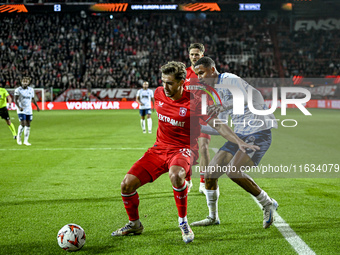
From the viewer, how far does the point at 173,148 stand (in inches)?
182

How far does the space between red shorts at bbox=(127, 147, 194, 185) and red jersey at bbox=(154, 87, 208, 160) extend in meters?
0.08

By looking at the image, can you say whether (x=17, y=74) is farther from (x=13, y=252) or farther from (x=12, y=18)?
(x=13, y=252)

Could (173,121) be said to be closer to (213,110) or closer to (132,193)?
(213,110)

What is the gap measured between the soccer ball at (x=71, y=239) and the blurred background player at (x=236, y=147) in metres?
1.38

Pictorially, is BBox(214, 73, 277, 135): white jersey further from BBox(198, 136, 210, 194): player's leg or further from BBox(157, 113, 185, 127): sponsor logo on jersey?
BBox(198, 136, 210, 194): player's leg

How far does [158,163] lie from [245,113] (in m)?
1.25

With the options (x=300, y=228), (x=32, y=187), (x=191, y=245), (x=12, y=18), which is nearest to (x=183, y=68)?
(x=191, y=245)

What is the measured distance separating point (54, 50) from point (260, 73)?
64.3ft

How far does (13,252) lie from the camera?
3.99 metres

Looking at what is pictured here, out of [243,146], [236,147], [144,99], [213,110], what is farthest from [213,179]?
[144,99]

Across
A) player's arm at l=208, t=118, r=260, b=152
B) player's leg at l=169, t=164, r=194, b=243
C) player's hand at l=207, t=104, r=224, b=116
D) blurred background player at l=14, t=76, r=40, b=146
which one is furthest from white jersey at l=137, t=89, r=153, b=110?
player's leg at l=169, t=164, r=194, b=243

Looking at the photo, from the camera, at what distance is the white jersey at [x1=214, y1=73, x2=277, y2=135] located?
4926mm

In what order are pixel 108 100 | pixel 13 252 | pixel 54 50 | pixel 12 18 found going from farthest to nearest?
pixel 12 18
pixel 54 50
pixel 108 100
pixel 13 252

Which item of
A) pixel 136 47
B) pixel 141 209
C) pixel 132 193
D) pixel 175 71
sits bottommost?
pixel 141 209
